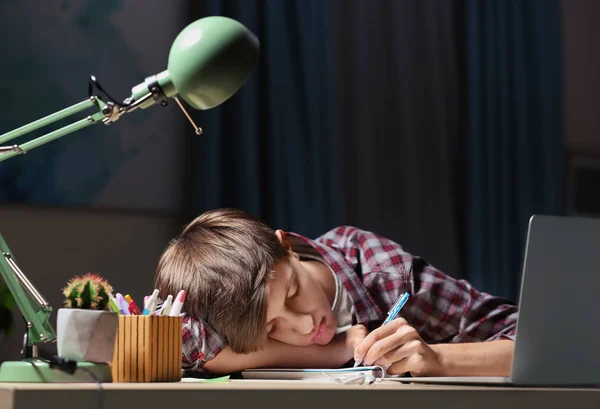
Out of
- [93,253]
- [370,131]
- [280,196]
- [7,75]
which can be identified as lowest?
[93,253]

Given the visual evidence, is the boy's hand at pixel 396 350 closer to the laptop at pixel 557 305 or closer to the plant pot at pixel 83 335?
the laptop at pixel 557 305

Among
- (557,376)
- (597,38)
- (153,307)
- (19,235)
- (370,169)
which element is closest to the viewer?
(557,376)

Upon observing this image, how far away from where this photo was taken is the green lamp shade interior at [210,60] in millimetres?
747

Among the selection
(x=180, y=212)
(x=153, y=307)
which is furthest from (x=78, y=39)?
(x=153, y=307)

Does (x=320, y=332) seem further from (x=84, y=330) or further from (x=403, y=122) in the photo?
(x=403, y=122)

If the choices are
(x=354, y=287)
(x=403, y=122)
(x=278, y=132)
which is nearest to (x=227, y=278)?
(x=354, y=287)

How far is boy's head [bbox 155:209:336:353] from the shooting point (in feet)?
A: 3.59

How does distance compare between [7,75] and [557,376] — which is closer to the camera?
[557,376]

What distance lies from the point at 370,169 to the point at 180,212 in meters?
0.67

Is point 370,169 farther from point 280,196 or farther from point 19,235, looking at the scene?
point 19,235

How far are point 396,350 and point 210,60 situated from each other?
19.0 inches

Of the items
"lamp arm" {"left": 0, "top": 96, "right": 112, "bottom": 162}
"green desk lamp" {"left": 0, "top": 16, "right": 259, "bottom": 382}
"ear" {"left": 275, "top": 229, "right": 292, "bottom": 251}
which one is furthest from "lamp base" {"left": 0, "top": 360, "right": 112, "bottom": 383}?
"ear" {"left": 275, "top": 229, "right": 292, "bottom": 251}

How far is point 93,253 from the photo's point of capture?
2.44 metres

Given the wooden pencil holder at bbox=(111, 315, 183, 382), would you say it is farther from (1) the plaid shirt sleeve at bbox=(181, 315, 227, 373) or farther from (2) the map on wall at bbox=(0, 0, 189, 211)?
(2) the map on wall at bbox=(0, 0, 189, 211)
